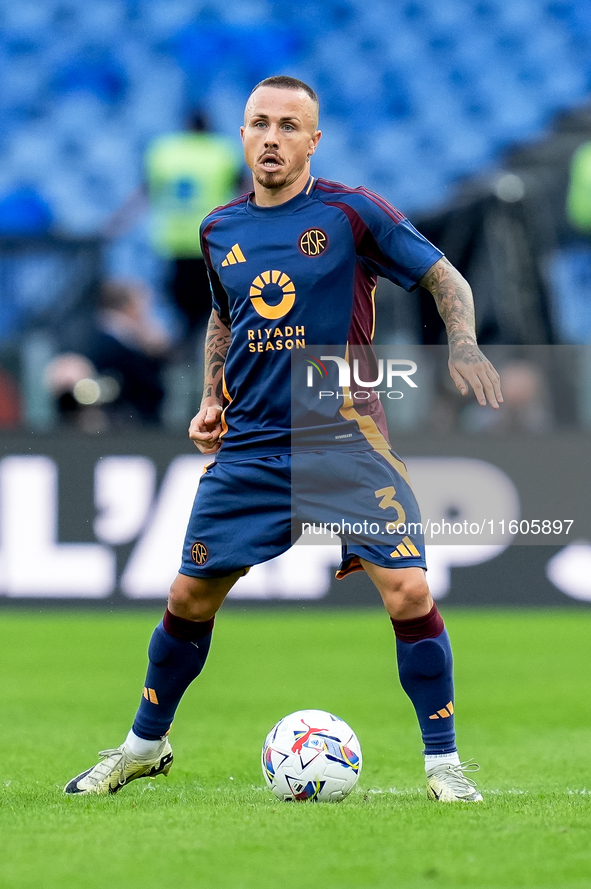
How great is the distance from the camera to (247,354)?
3.48 metres

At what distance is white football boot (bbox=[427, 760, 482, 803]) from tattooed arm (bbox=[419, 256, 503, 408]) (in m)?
0.96

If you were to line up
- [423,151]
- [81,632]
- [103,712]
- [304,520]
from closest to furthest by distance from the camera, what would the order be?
[304,520], [103,712], [81,632], [423,151]

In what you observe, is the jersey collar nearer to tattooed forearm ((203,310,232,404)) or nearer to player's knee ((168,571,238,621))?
tattooed forearm ((203,310,232,404))

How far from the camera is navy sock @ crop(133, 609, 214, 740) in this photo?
357cm

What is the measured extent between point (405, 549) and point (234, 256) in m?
0.92

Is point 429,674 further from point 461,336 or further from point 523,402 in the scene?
point 523,402

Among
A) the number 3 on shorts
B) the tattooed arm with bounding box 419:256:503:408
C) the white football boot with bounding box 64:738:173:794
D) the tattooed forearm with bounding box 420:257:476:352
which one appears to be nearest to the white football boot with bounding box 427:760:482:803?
the number 3 on shorts

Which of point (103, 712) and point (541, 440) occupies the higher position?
point (541, 440)

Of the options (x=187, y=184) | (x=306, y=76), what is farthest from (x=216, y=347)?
(x=306, y=76)

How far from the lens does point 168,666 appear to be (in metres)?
3.58

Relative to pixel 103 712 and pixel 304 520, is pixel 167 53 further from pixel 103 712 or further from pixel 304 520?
pixel 304 520

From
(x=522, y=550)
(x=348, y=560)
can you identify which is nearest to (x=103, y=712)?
(x=348, y=560)

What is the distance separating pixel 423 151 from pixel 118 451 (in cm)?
630

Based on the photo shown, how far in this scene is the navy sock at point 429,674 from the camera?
339cm
